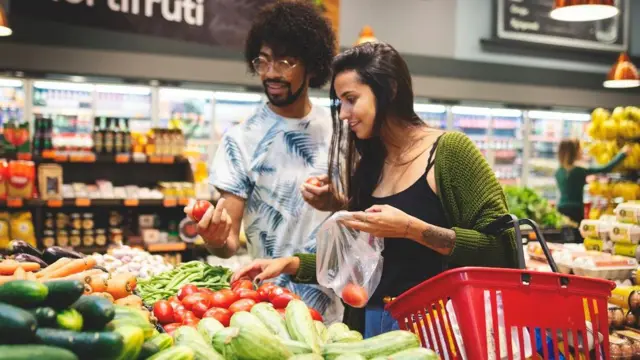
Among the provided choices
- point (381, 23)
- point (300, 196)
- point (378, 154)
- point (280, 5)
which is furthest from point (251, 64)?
point (381, 23)

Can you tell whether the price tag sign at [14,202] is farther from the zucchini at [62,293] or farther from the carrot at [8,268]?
the zucchini at [62,293]

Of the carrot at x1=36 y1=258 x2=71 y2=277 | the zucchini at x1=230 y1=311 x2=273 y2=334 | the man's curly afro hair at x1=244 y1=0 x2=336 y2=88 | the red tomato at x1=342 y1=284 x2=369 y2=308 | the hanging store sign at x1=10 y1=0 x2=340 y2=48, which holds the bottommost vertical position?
the red tomato at x1=342 y1=284 x2=369 y2=308

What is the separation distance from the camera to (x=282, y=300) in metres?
2.02

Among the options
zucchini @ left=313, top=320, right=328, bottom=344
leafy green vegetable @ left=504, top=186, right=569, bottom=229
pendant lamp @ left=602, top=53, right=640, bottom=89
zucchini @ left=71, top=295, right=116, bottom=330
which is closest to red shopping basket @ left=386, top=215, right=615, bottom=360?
zucchini @ left=313, top=320, right=328, bottom=344

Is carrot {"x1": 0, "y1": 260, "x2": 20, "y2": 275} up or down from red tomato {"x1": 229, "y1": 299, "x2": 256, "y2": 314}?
up

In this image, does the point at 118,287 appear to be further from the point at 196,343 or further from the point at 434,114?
the point at 434,114

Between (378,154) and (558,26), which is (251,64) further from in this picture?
(558,26)

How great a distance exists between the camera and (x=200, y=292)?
6.99 feet

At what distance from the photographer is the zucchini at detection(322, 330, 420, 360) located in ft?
4.60

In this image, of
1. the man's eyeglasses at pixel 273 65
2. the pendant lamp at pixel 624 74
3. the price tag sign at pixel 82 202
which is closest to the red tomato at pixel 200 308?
the man's eyeglasses at pixel 273 65

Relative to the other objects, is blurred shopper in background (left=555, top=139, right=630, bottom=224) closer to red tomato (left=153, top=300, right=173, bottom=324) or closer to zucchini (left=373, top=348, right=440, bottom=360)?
red tomato (left=153, top=300, right=173, bottom=324)

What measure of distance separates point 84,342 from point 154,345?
0.68 feet

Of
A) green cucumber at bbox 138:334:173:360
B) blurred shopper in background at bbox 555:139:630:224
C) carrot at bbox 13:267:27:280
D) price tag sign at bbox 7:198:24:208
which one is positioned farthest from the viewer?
blurred shopper in background at bbox 555:139:630:224

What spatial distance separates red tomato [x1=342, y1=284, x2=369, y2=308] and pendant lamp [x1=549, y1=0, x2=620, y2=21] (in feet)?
11.1
